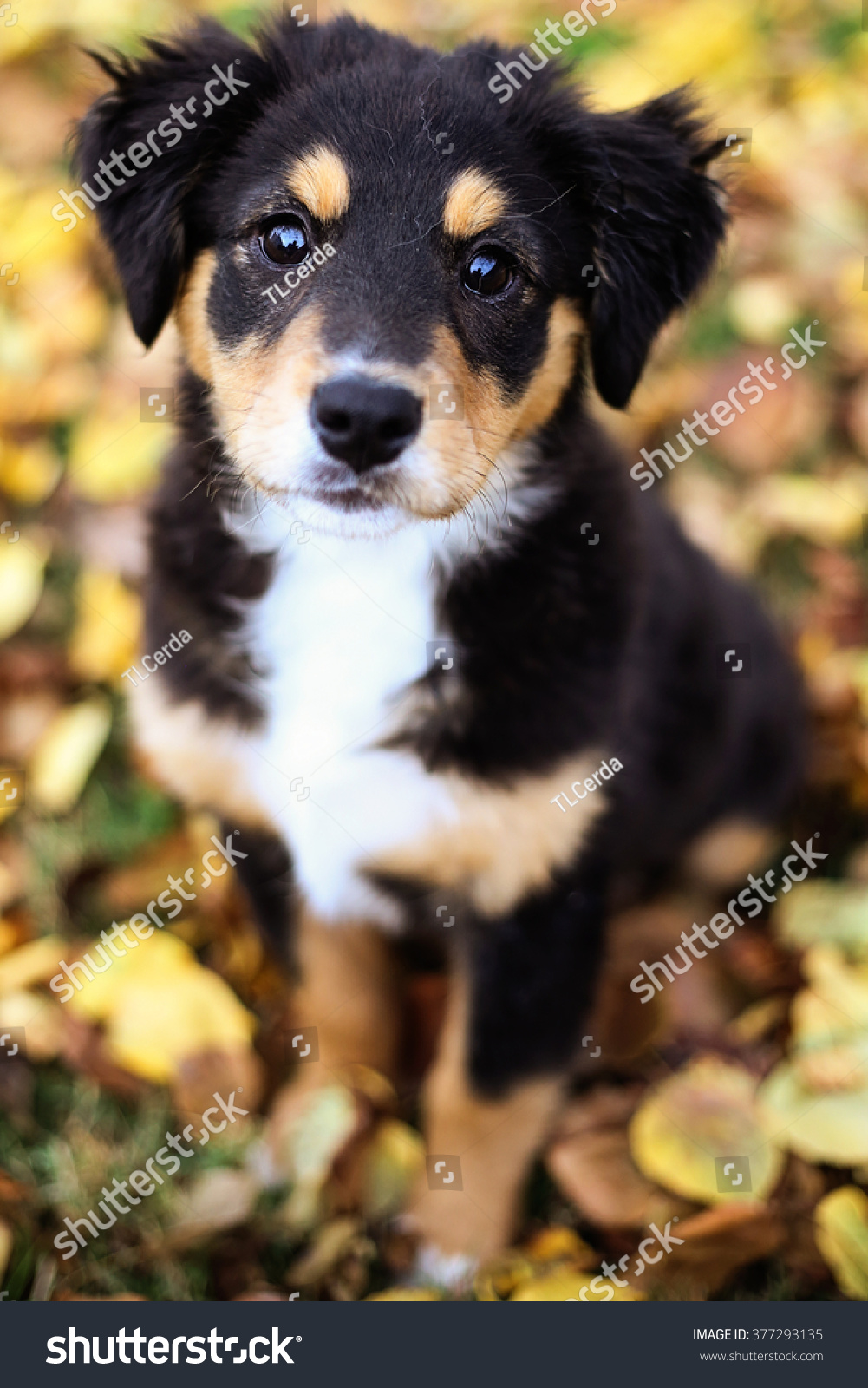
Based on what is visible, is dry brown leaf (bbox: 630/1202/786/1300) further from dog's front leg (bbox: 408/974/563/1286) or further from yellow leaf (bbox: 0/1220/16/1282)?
yellow leaf (bbox: 0/1220/16/1282)

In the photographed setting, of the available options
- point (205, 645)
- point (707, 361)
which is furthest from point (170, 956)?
point (707, 361)

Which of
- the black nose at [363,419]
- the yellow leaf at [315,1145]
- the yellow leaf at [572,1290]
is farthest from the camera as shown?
the yellow leaf at [315,1145]

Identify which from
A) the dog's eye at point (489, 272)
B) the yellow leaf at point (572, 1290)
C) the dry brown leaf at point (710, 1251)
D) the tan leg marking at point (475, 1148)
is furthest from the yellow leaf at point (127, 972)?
the dog's eye at point (489, 272)

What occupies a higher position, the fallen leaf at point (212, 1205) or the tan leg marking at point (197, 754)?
the tan leg marking at point (197, 754)

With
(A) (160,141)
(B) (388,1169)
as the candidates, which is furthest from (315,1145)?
(A) (160,141)

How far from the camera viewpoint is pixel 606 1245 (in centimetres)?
293

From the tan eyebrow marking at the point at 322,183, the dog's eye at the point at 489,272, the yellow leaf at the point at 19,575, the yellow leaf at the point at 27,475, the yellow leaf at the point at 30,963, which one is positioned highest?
the tan eyebrow marking at the point at 322,183

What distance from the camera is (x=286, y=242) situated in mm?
2336

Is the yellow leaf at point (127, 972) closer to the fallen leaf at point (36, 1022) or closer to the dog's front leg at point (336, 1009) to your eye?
the fallen leaf at point (36, 1022)

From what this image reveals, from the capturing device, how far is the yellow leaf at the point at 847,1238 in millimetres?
2611

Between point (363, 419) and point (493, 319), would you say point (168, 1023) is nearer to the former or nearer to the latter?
point (363, 419)

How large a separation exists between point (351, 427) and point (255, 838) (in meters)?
1.31

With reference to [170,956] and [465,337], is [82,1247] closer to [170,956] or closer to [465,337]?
[170,956]

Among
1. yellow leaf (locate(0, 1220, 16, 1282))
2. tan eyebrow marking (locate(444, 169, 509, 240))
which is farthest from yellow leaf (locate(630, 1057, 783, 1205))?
tan eyebrow marking (locate(444, 169, 509, 240))
